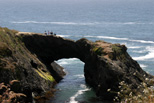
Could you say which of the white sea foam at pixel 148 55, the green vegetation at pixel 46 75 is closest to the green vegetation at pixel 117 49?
the green vegetation at pixel 46 75

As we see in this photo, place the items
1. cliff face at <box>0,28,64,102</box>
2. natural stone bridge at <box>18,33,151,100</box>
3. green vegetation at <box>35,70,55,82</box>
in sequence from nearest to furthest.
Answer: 1. cliff face at <box>0,28,64,102</box>
2. natural stone bridge at <box>18,33,151,100</box>
3. green vegetation at <box>35,70,55,82</box>

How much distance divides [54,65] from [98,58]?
22.0m

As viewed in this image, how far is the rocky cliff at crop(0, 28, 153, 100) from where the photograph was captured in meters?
52.5

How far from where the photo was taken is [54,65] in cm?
8219

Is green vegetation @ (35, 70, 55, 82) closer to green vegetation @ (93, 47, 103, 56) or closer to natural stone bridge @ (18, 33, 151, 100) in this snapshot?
natural stone bridge @ (18, 33, 151, 100)

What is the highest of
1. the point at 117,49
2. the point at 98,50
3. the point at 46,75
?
the point at 117,49

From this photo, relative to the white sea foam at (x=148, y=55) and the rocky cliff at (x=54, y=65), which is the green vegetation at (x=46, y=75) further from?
the white sea foam at (x=148, y=55)

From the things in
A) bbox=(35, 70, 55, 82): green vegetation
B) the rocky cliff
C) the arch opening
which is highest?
the rocky cliff

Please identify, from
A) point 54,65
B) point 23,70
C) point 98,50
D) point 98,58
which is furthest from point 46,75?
point 23,70

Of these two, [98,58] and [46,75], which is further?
[46,75]

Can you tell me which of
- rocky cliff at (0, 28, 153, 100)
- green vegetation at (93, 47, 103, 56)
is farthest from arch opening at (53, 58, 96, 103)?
green vegetation at (93, 47, 103, 56)

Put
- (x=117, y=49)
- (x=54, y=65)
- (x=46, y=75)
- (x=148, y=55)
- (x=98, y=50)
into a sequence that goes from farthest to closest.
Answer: (x=148, y=55) → (x=54, y=65) → (x=46, y=75) → (x=117, y=49) → (x=98, y=50)

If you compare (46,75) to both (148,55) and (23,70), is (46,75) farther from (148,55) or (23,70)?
(148,55)

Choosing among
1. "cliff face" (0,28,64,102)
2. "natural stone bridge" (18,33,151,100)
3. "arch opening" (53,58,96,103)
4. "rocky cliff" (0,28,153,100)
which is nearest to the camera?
"cliff face" (0,28,64,102)
